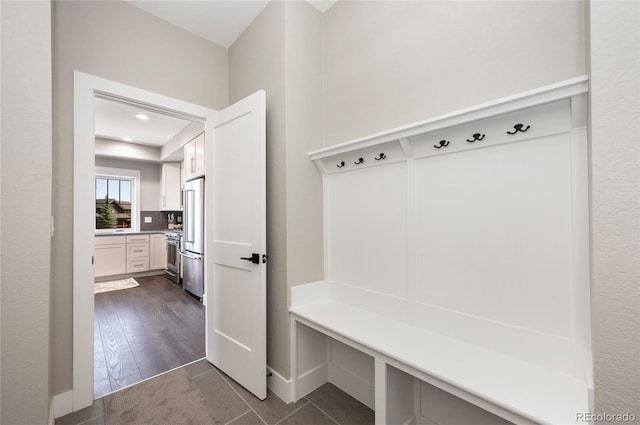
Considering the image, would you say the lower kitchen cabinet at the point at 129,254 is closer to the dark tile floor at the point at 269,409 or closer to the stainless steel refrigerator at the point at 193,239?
the stainless steel refrigerator at the point at 193,239

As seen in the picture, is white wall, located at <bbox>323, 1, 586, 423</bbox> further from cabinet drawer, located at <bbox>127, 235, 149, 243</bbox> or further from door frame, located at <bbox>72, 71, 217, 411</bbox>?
cabinet drawer, located at <bbox>127, 235, 149, 243</bbox>

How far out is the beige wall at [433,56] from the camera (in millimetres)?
1125

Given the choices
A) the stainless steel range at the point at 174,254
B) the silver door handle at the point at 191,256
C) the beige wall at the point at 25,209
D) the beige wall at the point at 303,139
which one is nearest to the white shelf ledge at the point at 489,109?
the beige wall at the point at 303,139

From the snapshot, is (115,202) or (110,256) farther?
(115,202)

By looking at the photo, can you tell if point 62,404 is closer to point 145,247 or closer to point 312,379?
point 312,379

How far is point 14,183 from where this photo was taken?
1.06m

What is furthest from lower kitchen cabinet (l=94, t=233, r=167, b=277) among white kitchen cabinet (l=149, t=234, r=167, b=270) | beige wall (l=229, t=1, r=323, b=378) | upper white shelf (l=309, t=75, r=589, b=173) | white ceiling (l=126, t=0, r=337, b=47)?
upper white shelf (l=309, t=75, r=589, b=173)

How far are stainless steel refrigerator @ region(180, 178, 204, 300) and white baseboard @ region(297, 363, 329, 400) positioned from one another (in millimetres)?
Answer: 2395

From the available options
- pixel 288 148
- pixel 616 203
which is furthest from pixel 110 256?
pixel 616 203

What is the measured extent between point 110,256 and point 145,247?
563 millimetres

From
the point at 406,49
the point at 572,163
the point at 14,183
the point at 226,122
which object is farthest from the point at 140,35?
the point at 572,163

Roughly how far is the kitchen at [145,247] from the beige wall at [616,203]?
8.56 ft

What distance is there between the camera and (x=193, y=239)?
390 cm

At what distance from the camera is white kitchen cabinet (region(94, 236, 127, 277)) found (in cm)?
472
